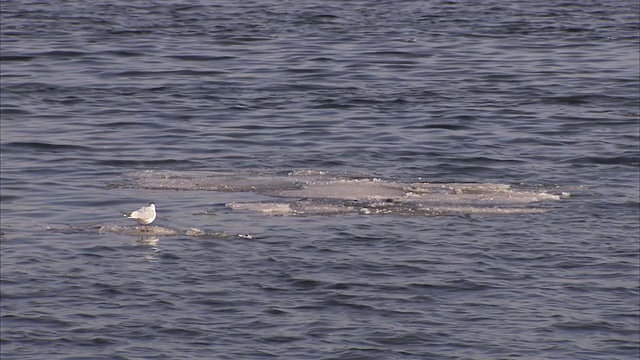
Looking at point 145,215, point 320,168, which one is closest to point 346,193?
point 320,168

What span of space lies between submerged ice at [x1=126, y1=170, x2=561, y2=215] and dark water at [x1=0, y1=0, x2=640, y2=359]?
31 centimetres

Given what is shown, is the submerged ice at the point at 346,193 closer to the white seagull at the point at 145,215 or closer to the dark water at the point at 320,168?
the dark water at the point at 320,168

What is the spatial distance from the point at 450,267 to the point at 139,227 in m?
3.40

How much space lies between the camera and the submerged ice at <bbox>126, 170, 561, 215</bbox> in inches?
568

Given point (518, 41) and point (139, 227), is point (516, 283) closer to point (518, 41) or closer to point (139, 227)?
point (139, 227)

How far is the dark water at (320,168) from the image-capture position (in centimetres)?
1084

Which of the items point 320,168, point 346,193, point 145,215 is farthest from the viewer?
point 320,168

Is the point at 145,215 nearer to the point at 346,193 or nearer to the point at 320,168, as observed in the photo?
the point at 346,193

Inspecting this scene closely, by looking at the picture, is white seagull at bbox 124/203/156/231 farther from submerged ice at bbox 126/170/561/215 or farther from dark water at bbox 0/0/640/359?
submerged ice at bbox 126/170/561/215

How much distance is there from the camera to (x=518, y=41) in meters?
27.0

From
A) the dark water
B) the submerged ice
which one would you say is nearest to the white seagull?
the dark water

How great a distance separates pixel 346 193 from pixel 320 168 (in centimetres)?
159

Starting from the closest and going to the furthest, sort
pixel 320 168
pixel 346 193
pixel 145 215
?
pixel 145 215, pixel 346 193, pixel 320 168

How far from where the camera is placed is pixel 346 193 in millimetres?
15078
